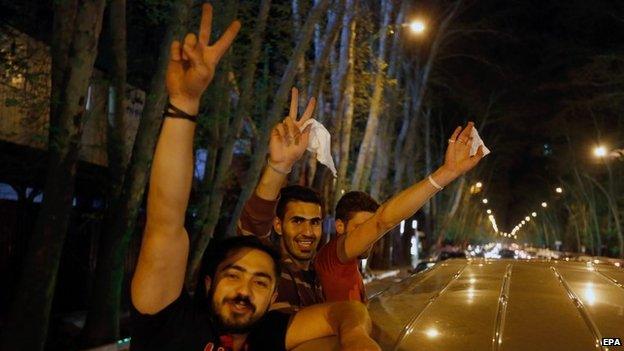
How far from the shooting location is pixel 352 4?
59.6ft

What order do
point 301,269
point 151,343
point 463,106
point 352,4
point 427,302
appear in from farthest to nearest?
point 463,106 < point 352,4 < point 301,269 < point 427,302 < point 151,343

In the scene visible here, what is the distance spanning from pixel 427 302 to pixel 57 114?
707cm

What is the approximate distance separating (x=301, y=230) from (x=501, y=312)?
130 centimetres

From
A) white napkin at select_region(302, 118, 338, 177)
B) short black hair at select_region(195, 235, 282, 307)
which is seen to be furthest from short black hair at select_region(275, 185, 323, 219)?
short black hair at select_region(195, 235, 282, 307)

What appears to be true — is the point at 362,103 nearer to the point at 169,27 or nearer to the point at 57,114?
the point at 169,27

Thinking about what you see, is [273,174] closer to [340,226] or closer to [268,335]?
[340,226]

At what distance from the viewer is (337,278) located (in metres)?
3.82

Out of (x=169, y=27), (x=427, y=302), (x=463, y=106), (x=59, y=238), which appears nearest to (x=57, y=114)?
(x=59, y=238)

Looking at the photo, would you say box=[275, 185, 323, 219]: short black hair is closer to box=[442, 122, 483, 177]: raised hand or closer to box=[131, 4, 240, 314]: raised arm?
box=[442, 122, 483, 177]: raised hand

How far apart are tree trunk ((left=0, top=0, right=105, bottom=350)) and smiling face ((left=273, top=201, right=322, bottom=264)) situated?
5.89 m

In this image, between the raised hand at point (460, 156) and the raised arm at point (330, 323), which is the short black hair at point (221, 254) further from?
the raised hand at point (460, 156)

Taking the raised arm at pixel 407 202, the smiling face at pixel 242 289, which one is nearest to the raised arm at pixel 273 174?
the raised arm at pixel 407 202

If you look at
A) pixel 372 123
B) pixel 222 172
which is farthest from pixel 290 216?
pixel 372 123

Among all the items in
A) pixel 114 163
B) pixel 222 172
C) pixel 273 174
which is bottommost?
pixel 273 174
